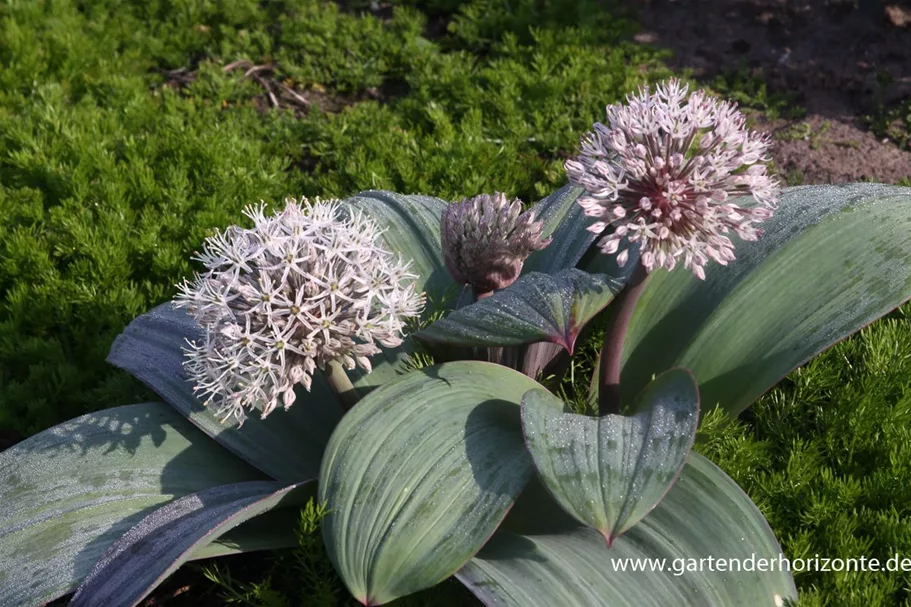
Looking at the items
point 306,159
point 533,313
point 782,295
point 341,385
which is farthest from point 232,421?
point 306,159

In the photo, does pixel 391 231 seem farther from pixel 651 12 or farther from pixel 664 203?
pixel 651 12

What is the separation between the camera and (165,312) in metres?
3.16

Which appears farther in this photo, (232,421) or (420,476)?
(232,421)

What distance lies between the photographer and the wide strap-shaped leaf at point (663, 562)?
2.24 m

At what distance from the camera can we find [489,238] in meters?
2.72

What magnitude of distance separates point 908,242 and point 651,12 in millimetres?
4073

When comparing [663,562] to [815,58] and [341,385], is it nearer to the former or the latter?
[341,385]

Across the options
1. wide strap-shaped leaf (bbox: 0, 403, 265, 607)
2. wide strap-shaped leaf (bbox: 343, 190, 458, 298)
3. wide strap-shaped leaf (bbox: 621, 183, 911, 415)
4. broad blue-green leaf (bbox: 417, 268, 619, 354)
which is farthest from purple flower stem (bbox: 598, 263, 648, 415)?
wide strap-shaped leaf (bbox: 0, 403, 265, 607)

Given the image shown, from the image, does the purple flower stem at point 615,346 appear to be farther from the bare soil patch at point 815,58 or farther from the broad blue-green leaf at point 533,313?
the bare soil patch at point 815,58

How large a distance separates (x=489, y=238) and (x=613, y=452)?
2.66 ft

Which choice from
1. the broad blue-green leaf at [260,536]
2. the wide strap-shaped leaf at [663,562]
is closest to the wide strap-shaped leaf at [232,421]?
the broad blue-green leaf at [260,536]

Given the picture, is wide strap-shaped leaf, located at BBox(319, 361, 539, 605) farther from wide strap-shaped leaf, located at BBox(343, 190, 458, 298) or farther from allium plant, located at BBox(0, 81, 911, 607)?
wide strap-shaped leaf, located at BBox(343, 190, 458, 298)

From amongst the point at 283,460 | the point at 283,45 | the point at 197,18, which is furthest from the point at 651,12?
the point at 283,460

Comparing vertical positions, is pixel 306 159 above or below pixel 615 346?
below
